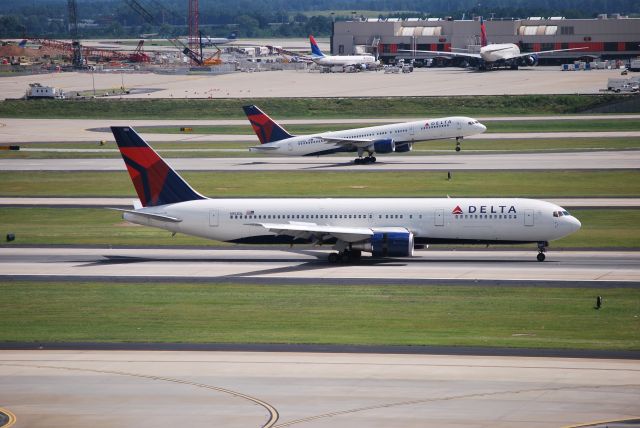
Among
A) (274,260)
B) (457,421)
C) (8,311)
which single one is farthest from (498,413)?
(274,260)

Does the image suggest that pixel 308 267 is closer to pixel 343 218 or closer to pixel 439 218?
pixel 343 218

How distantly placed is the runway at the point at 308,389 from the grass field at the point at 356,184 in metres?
42.2

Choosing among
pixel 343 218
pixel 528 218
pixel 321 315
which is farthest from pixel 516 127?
pixel 321 315

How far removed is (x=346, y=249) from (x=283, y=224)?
13.0 feet

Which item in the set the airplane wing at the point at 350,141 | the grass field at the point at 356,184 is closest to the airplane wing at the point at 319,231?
the grass field at the point at 356,184

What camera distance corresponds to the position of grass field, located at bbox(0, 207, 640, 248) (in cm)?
6425

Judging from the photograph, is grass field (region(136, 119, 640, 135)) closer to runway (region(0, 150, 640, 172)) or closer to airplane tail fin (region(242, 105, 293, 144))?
runway (region(0, 150, 640, 172))

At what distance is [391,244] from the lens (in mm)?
58406

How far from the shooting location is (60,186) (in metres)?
91.5

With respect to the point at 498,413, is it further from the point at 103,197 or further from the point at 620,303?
the point at 103,197

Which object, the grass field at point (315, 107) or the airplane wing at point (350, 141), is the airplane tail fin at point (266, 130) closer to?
the airplane wing at point (350, 141)

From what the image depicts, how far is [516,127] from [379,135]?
2941 centimetres

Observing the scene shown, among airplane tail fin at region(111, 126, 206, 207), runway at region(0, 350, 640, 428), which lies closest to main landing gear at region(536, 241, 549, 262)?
runway at region(0, 350, 640, 428)

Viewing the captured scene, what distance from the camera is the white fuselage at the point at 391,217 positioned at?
58719 mm
